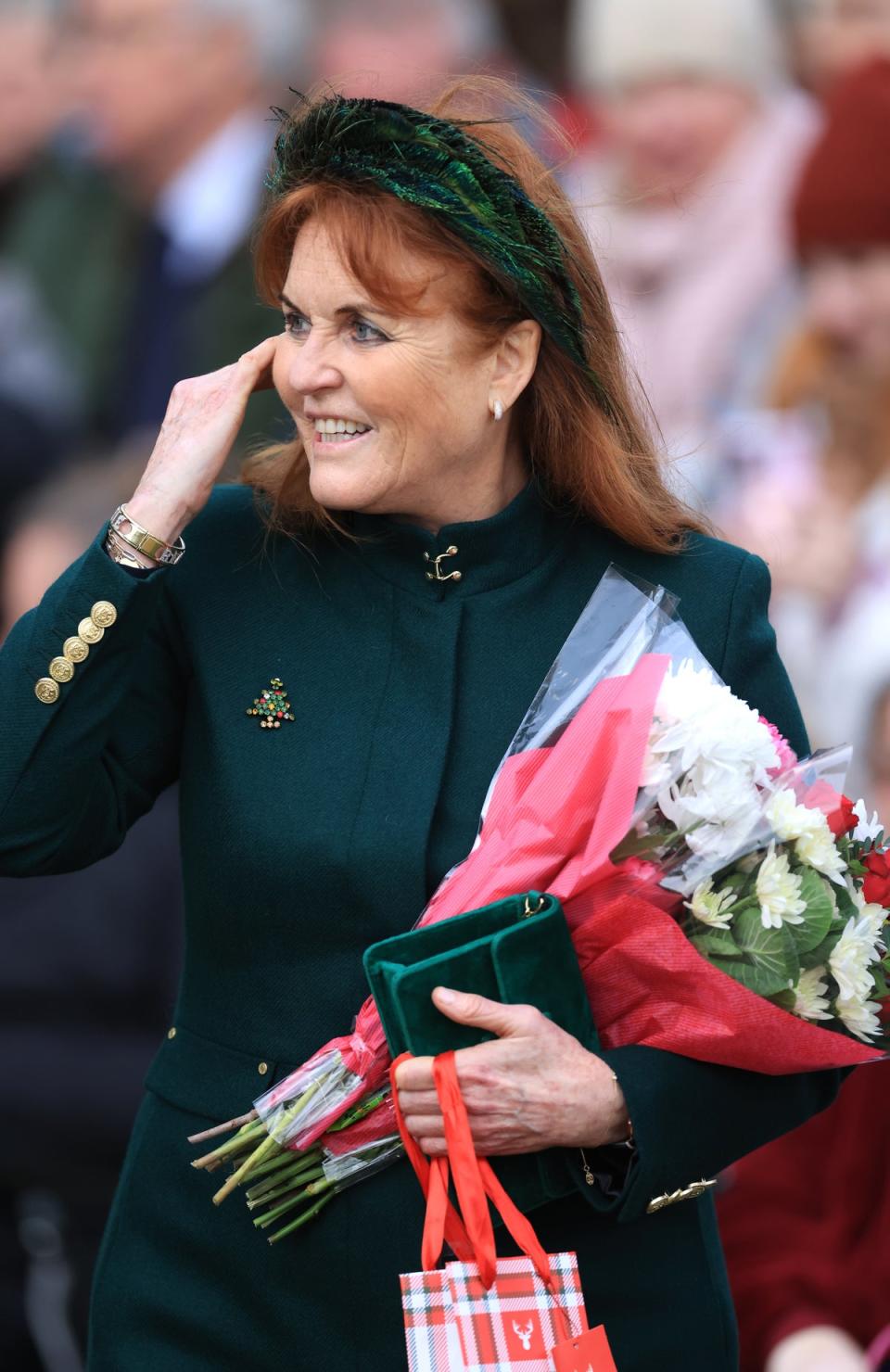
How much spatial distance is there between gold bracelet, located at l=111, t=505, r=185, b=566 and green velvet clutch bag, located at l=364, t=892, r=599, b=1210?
567 millimetres

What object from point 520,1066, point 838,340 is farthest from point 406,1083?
point 838,340

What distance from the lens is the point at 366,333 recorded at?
8.17 feet

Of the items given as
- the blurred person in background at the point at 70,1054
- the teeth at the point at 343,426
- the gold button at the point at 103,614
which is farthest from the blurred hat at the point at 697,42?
the gold button at the point at 103,614

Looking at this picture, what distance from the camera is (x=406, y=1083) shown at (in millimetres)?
2234

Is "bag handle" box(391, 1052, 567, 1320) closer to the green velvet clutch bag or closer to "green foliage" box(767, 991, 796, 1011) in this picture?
the green velvet clutch bag

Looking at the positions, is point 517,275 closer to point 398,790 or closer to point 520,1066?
point 398,790

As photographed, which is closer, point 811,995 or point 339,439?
point 811,995

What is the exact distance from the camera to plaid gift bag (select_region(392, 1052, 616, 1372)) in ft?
7.24

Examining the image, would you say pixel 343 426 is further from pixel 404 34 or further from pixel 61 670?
pixel 404 34

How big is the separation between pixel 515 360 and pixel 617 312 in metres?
1.41

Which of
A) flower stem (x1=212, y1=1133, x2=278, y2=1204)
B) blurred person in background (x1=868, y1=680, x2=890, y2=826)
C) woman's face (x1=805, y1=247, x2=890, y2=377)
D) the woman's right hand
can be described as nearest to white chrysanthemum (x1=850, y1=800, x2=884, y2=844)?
flower stem (x1=212, y1=1133, x2=278, y2=1204)

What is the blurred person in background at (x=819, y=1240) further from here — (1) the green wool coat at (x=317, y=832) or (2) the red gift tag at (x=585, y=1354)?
(2) the red gift tag at (x=585, y=1354)

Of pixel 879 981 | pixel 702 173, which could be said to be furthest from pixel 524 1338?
pixel 702 173

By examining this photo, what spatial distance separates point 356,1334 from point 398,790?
0.65 m
